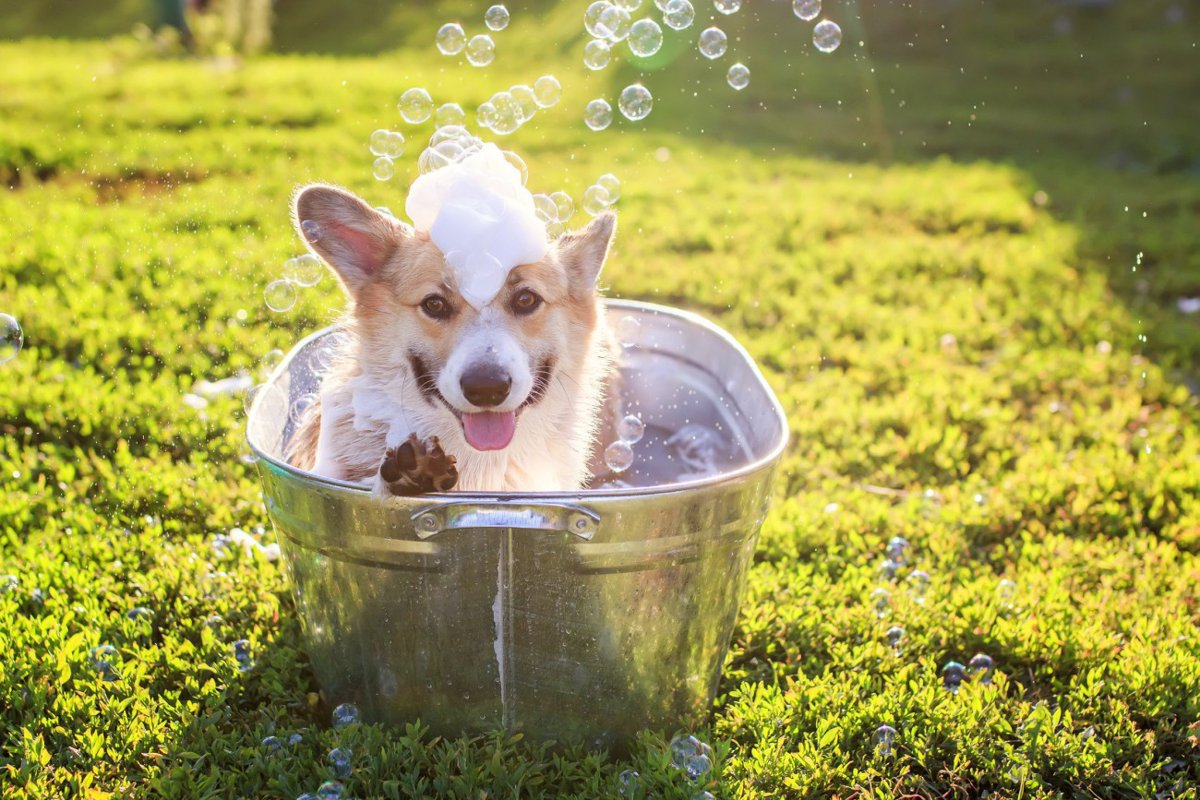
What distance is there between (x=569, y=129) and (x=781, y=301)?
15.8 feet

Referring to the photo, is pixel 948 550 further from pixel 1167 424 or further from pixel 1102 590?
pixel 1167 424

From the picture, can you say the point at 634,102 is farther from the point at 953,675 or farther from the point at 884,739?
the point at 884,739

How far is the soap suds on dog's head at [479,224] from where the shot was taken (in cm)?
292

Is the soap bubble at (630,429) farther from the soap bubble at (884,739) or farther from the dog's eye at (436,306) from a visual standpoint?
the soap bubble at (884,739)

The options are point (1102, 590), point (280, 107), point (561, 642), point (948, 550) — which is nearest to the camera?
point (561, 642)

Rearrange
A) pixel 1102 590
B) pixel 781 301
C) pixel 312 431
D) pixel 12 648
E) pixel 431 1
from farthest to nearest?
pixel 431 1 → pixel 781 301 → pixel 1102 590 → pixel 312 431 → pixel 12 648

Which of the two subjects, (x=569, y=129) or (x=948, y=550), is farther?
(x=569, y=129)

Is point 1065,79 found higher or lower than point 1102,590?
higher

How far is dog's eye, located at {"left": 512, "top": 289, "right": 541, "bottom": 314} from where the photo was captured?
3.09 m

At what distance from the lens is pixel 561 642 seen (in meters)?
2.72

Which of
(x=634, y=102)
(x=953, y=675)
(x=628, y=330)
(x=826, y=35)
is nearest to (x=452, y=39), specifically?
(x=634, y=102)

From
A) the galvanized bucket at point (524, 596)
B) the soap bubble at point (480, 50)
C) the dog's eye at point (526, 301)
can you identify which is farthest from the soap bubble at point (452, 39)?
the galvanized bucket at point (524, 596)

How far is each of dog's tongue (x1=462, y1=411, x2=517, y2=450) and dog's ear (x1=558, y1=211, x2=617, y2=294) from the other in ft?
1.99

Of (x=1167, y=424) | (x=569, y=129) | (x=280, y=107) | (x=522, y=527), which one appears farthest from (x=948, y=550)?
(x=280, y=107)
